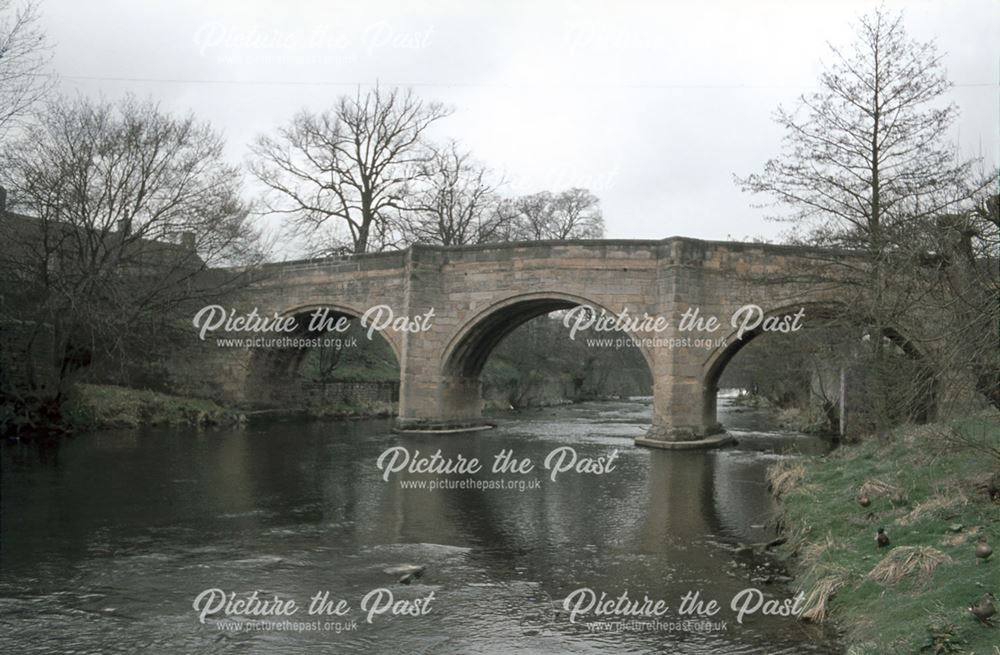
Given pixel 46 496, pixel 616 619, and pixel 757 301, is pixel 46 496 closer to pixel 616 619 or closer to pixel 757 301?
pixel 616 619

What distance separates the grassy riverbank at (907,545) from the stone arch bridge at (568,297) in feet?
18.1

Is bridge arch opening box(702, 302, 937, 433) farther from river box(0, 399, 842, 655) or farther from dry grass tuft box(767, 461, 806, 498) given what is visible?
river box(0, 399, 842, 655)

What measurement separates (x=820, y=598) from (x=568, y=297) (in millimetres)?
12151

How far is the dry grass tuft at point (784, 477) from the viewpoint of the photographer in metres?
10.0

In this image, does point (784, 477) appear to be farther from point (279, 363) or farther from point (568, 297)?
point (279, 363)

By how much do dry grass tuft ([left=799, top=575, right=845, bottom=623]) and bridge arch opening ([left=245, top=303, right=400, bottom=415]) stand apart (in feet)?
49.8

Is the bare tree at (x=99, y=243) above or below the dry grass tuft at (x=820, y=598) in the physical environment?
above

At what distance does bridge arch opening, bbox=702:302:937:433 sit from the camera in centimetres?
870

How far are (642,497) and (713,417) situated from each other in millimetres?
7395

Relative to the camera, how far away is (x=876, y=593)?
17.1ft

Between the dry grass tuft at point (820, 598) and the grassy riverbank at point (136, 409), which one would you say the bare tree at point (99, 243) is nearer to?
the grassy riverbank at point (136, 409)

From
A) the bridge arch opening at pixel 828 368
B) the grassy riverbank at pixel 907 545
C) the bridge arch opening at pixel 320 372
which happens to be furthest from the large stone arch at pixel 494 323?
the grassy riverbank at pixel 907 545

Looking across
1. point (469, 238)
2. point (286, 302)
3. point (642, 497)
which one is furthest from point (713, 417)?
point (469, 238)

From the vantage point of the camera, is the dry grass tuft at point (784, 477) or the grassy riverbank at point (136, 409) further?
the grassy riverbank at point (136, 409)
